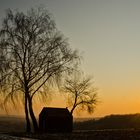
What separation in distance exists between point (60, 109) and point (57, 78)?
9767mm

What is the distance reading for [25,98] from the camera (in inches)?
2053

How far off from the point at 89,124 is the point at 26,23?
40.3 metres

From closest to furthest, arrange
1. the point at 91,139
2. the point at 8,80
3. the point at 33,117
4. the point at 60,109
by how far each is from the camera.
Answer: the point at 91,139, the point at 8,80, the point at 33,117, the point at 60,109

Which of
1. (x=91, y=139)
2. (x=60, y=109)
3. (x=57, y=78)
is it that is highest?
(x=57, y=78)

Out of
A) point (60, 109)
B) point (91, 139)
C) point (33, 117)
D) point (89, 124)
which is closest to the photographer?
point (91, 139)

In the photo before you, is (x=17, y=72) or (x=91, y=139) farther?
(x=17, y=72)

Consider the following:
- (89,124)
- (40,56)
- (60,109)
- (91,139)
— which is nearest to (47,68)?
(40,56)

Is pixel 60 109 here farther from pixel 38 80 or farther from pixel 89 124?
pixel 89 124

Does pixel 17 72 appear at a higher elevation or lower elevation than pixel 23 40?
lower

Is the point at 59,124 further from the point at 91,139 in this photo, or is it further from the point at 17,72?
the point at 91,139

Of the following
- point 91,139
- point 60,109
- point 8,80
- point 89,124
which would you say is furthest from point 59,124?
point 89,124

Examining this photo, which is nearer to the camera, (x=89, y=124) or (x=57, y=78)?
(x=57, y=78)

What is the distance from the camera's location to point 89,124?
86875 mm

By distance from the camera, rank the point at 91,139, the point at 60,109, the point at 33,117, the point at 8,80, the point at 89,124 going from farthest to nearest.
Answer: the point at 89,124
the point at 60,109
the point at 33,117
the point at 8,80
the point at 91,139
